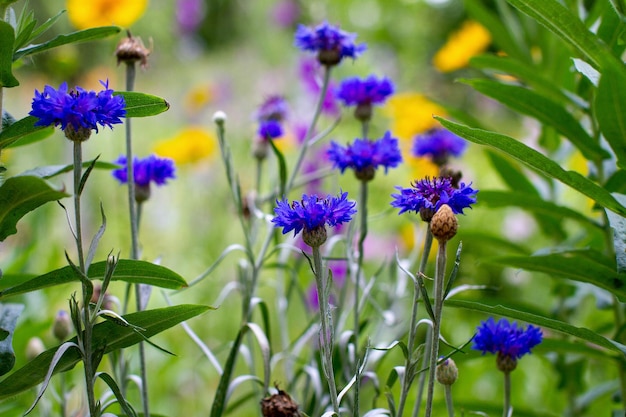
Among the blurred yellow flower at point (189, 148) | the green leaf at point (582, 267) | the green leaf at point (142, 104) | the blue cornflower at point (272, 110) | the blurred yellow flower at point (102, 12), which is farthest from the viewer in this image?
the blurred yellow flower at point (189, 148)

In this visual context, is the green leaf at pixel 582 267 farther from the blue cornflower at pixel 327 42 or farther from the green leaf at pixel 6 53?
the green leaf at pixel 6 53

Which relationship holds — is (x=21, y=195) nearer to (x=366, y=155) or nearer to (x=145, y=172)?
(x=145, y=172)

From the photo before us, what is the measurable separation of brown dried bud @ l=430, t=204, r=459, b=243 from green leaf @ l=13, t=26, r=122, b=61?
0.40 metres

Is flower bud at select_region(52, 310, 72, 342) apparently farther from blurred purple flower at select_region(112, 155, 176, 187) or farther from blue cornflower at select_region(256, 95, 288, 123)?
blue cornflower at select_region(256, 95, 288, 123)

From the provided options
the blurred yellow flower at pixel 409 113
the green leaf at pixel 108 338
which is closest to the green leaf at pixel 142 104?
the green leaf at pixel 108 338

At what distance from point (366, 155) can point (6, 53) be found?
44 cm

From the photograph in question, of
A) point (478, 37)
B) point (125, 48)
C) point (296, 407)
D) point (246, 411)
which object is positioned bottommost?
point (296, 407)

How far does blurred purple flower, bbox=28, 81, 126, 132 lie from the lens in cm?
63

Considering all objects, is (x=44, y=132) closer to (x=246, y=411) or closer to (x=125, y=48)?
(x=125, y=48)

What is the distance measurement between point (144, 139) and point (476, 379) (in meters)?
2.81

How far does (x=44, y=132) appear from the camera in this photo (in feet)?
2.77

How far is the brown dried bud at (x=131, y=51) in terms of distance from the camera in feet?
2.87

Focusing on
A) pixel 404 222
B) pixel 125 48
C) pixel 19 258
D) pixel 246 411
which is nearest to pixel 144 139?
pixel 404 222

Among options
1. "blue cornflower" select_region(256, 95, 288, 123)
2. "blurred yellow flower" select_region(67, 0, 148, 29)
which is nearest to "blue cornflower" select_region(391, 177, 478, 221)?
"blue cornflower" select_region(256, 95, 288, 123)
